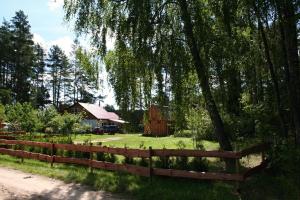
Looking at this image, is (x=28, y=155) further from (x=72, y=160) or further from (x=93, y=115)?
(x=93, y=115)

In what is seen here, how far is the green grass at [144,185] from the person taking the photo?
28.7 ft

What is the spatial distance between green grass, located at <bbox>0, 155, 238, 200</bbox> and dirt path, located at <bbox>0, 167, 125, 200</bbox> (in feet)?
1.27

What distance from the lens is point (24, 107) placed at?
35.1 m

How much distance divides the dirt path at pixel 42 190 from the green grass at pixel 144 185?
39 cm

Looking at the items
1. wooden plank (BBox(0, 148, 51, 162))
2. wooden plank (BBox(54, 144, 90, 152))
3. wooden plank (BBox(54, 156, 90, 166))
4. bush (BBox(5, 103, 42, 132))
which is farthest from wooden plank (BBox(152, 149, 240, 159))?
bush (BBox(5, 103, 42, 132))

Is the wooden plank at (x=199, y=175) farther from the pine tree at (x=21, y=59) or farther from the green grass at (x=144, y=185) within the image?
the pine tree at (x=21, y=59)

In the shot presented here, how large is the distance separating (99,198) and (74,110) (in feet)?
190

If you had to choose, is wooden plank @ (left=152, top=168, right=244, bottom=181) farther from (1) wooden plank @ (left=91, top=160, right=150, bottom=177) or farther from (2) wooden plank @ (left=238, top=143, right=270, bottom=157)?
(2) wooden plank @ (left=238, top=143, right=270, bottom=157)

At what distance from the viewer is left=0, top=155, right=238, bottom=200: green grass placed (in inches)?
345

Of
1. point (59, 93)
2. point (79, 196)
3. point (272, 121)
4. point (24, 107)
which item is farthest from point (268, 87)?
point (59, 93)

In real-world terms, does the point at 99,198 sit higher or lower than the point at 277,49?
lower

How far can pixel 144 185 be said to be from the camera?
32.4 feet

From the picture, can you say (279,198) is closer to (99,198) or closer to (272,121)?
(99,198)

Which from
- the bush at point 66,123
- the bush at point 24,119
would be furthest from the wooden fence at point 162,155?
the bush at point 66,123
